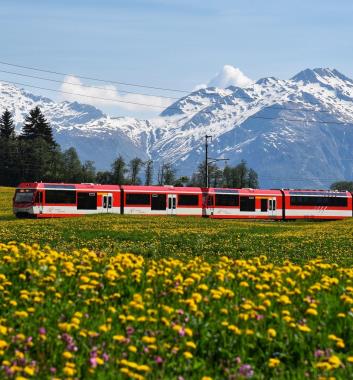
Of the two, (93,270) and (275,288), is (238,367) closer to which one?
(275,288)

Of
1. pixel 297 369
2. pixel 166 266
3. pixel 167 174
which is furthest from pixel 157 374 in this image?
pixel 167 174

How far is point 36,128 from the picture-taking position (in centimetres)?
17362

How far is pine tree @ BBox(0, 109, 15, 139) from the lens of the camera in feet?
581

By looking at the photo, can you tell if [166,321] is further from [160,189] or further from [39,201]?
[160,189]

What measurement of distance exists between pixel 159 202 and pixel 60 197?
1085 cm

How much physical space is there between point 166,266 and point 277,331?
147 inches

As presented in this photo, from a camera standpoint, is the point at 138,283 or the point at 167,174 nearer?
the point at 138,283

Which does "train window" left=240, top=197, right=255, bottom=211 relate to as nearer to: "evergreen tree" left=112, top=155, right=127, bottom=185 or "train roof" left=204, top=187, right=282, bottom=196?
"train roof" left=204, top=187, right=282, bottom=196

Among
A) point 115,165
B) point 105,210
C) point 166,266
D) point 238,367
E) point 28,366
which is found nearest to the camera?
point 28,366

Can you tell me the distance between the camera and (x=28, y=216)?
2296 inches

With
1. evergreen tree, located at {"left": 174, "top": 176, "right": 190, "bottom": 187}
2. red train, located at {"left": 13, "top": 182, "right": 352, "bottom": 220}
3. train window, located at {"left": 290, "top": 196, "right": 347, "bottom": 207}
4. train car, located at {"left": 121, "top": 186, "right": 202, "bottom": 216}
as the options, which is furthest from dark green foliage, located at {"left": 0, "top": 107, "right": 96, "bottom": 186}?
train window, located at {"left": 290, "top": 196, "right": 347, "bottom": 207}

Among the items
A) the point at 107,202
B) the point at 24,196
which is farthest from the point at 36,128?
the point at 24,196

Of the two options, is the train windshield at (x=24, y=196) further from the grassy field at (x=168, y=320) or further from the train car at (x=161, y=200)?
the grassy field at (x=168, y=320)

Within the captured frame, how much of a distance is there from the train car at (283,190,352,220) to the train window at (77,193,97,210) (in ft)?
74.3
